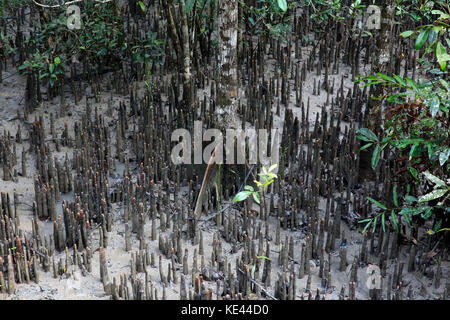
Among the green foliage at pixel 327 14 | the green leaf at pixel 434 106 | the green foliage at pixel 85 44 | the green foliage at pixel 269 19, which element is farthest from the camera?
the green foliage at pixel 327 14

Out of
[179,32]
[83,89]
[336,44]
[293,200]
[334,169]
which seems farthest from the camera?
[336,44]

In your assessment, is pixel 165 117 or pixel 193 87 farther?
pixel 193 87

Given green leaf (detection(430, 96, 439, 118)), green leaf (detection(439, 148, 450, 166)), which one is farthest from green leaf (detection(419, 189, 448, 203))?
green leaf (detection(430, 96, 439, 118))

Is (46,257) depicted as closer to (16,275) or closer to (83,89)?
(16,275)

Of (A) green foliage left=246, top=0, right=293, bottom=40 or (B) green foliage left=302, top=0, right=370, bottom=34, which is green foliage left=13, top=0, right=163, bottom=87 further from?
(B) green foliage left=302, top=0, right=370, bottom=34

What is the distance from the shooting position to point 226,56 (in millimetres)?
4598

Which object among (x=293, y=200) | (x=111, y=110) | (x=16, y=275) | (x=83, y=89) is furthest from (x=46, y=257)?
(x=83, y=89)

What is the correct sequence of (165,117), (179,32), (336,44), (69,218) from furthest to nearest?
(336,44) → (179,32) → (165,117) → (69,218)

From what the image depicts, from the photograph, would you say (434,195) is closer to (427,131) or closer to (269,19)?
(427,131)

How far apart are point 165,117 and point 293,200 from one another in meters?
1.73

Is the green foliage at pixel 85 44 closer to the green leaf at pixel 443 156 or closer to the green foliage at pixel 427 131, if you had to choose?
the green foliage at pixel 427 131

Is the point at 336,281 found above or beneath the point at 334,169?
beneath

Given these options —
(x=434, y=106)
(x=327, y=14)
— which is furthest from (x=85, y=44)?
(x=434, y=106)

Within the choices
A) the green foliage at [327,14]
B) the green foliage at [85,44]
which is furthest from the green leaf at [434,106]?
the green foliage at [327,14]
